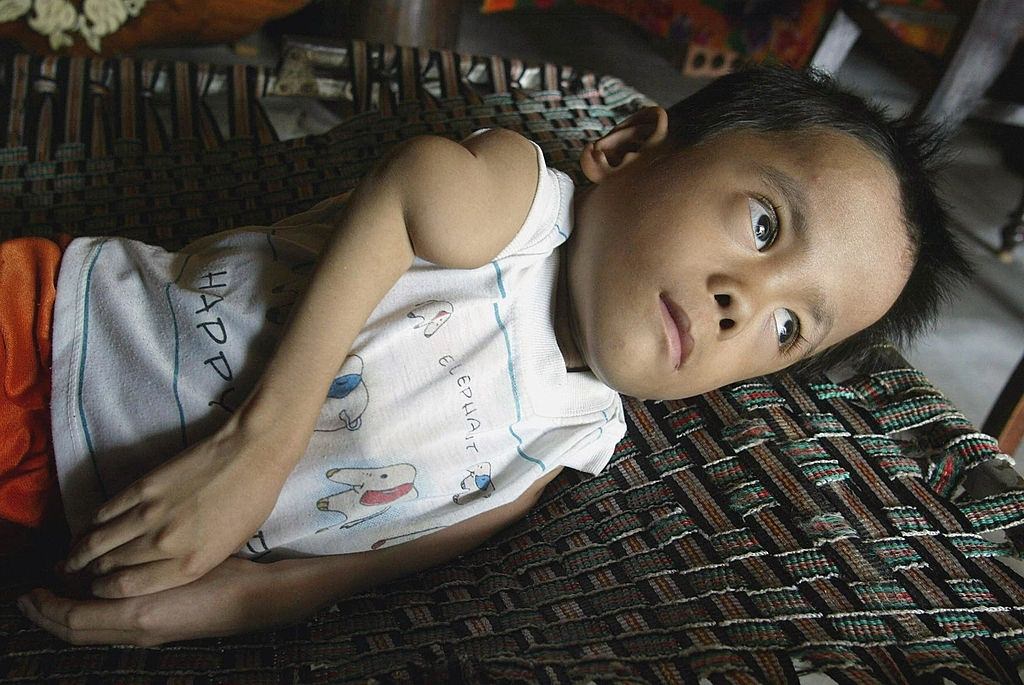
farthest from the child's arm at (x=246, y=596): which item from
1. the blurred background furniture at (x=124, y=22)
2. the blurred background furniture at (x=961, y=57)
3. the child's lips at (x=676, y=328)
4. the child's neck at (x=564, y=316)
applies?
the blurred background furniture at (x=124, y=22)

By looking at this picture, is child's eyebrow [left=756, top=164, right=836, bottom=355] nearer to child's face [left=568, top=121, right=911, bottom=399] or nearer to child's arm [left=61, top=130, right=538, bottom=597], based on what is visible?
child's face [left=568, top=121, right=911, bottom=399]

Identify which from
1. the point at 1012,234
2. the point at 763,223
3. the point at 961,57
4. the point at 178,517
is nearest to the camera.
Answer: the point at 178,517

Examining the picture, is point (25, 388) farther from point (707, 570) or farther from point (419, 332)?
point (707, 570)

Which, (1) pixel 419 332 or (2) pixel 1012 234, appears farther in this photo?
(2) pixel 1012 234

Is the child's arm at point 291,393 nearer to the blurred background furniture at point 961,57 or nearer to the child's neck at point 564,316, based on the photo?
the child's neck at point 564,316

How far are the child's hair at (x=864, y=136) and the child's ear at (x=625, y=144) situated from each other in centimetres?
2

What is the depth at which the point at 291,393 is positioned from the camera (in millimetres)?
676

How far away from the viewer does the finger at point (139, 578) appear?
656 mm

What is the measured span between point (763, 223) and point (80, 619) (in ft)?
2.14

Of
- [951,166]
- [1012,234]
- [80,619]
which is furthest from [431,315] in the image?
[1012,234]

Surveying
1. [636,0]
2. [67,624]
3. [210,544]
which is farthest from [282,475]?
[636,0]

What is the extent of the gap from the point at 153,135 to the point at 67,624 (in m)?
0.75

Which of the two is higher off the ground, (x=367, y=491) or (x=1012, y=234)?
(x=367, y=491)

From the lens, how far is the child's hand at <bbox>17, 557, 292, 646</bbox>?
67 centimetres
